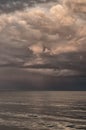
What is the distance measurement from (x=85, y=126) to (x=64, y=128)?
21.3 ft

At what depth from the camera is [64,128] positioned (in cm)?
6469

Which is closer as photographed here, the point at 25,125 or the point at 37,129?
the point at 37,129

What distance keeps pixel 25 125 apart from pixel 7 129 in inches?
307

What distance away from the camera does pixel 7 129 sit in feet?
210

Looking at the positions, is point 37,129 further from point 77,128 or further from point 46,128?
point 77,128

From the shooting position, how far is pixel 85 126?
6888 cm

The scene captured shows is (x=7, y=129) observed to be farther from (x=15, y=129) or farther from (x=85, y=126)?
(x=85, y=126)

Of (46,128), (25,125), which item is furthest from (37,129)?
(25,125)

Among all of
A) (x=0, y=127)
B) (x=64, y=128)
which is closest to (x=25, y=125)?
(x=0, y=127)

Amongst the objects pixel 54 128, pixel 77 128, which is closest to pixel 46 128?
pixel 54 128

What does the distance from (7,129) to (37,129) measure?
6.19 metres

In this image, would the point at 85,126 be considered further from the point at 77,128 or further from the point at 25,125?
the point at 25,125

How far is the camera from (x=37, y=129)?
64250 millimetres

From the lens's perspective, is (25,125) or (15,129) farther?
(25,125)
